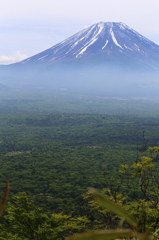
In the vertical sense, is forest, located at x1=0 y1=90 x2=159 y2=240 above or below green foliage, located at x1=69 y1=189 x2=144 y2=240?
below

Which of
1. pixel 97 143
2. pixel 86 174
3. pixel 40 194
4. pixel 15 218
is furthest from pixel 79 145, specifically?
pixel 15 218

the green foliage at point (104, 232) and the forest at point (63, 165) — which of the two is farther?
the forest at point (63, 165)

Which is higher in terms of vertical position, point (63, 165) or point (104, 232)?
point (104, 232)

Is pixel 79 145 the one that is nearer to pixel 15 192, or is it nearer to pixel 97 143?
pixel 97 143

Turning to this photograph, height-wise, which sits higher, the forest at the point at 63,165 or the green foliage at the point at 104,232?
the green foliage at the point at 104,232

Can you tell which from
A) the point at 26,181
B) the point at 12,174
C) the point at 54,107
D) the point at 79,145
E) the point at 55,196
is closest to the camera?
the point at 55,196

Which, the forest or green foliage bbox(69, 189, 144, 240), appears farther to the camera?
the forest

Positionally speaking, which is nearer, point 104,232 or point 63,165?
point 104,232

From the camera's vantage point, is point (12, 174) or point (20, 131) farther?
point (20, 131)
